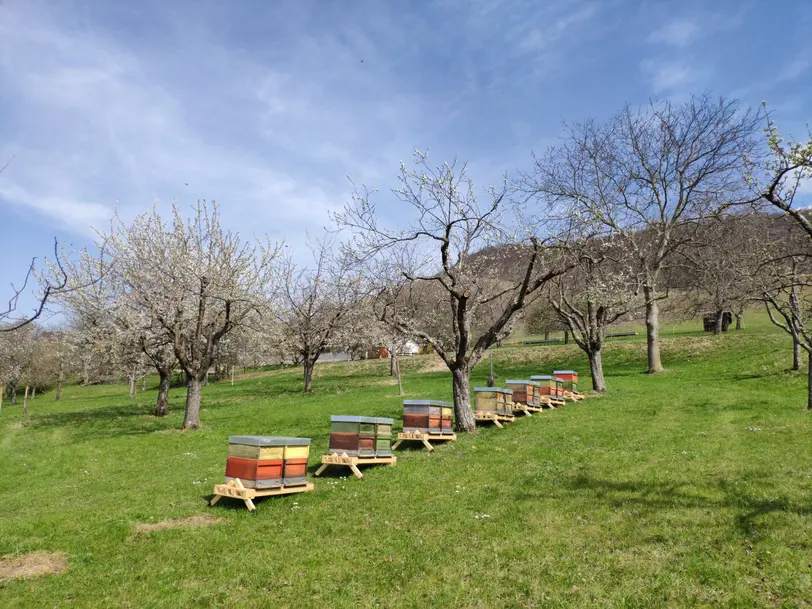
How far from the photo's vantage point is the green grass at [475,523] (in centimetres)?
750

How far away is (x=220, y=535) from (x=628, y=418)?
14.9 metres

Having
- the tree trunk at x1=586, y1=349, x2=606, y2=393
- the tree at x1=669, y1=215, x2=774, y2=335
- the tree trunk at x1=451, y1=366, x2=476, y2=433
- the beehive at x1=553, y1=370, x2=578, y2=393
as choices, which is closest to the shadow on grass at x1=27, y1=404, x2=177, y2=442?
the tree trunk at x1=451, y1=366, x2=476, y2=433

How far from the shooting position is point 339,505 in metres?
11.6

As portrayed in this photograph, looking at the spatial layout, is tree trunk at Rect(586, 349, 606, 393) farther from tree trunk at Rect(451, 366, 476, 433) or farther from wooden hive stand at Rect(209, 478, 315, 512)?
wooden hive stand at Rect(209, 478, 315, 512)

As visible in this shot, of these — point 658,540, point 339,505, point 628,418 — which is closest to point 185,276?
point 339,505

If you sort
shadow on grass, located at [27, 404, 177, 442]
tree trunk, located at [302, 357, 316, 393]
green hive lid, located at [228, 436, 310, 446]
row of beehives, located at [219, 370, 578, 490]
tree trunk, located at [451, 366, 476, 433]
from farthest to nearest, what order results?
tree trunk, located at [302, 357, 316, 393] → shadow on grass, located at [27, 404, 177, 442] → tree trunk, located at [451, 366, 476, 433] → row of beehives, located at [219, 370, 578, 490] → green hive lid, located at [228, 436, 310, 446]

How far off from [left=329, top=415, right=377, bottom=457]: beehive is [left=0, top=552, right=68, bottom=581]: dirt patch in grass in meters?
6.56

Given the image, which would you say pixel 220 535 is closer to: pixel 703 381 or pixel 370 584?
pixel 370 584

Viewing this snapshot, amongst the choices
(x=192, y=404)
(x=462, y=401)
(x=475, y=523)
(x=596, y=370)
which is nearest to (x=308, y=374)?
(x=192, y=404)

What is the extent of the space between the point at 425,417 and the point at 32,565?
10.3 meters

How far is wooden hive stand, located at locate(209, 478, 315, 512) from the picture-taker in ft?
37.3

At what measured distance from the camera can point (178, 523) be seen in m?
10.8

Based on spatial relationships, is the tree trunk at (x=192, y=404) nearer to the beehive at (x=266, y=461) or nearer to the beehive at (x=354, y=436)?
the beehive at (x=354, y=436)

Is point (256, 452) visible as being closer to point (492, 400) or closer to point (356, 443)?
point (356, 443)
